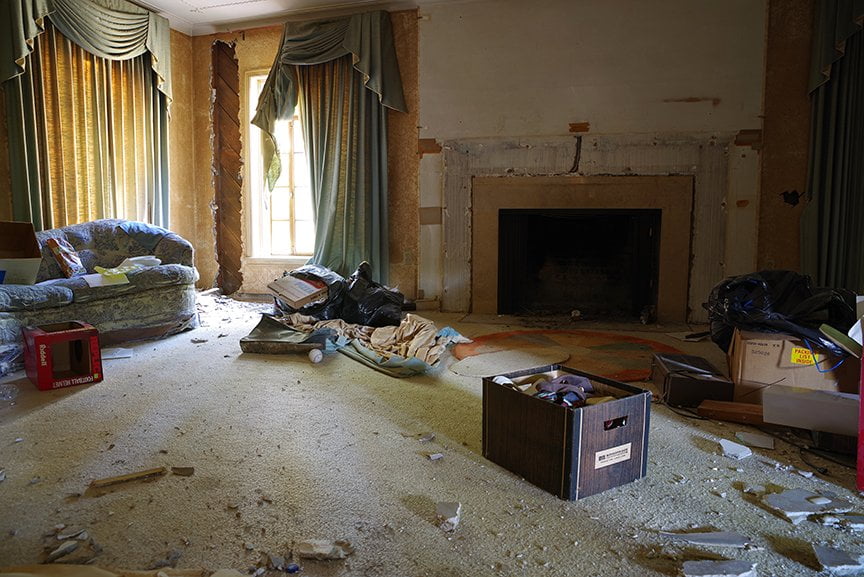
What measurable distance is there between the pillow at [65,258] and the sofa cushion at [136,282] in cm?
13

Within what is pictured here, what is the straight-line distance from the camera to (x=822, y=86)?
4.22 metres

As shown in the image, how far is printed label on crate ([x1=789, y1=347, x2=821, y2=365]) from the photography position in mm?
2471

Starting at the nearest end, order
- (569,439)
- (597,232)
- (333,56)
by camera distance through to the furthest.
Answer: (569,439) → (597,232) → (333,56)

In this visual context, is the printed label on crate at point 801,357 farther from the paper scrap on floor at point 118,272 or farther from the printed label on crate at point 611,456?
the paper scrap on floor at point 118,272

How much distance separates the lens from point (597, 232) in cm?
507

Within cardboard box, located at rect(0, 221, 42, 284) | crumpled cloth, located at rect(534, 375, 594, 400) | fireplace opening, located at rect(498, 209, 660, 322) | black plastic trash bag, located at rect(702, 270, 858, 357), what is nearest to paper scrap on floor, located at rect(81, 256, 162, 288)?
cardboard box, located at rect(0, 221, 42, 284)

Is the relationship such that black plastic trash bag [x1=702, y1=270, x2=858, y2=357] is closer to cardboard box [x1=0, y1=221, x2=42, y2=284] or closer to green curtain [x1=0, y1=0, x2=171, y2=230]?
cardboard box [x1=0, y1=221, x2=42, y2=284]

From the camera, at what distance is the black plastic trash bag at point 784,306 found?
2.52m

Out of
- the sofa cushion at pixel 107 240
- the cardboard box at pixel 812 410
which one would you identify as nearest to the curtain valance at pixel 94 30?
the sofa cushion at pixel 107 240

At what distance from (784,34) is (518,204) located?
240 cm

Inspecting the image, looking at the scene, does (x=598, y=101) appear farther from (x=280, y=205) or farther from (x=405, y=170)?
(x=280, y=205)

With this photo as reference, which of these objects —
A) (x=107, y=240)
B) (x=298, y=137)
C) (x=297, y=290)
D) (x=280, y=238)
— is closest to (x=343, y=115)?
(x=298, y=137)

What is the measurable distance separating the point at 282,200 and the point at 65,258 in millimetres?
2350

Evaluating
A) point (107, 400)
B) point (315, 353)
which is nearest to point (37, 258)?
point (107, 400)
